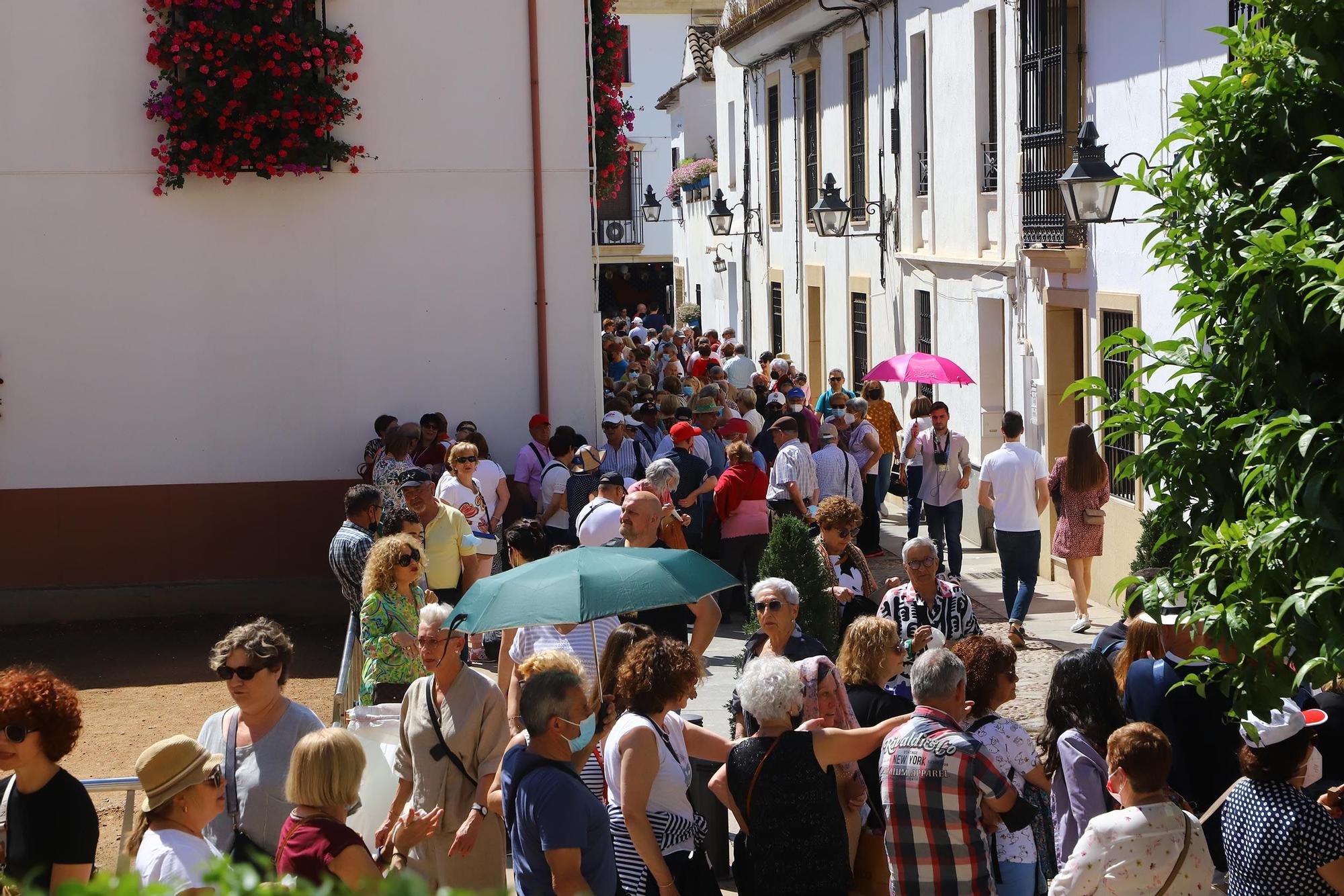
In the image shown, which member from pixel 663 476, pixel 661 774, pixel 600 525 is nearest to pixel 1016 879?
pixel 661 774

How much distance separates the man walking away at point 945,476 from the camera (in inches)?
535

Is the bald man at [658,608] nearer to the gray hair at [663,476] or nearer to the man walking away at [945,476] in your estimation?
the gray hair at [663,476]

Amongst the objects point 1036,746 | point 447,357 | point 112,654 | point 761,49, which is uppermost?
point 761,49

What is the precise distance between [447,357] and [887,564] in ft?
15.9

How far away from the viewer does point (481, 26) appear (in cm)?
1302

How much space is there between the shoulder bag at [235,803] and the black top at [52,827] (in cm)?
54

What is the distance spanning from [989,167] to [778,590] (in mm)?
11427

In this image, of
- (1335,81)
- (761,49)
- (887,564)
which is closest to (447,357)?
(887,564)

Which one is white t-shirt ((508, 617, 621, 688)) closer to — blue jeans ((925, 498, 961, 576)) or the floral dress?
the floral dress

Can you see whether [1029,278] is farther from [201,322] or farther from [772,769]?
[772,769]

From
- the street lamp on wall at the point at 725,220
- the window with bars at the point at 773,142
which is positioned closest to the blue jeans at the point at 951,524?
the window with bars at the point at 773,142

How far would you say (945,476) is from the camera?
13641mm

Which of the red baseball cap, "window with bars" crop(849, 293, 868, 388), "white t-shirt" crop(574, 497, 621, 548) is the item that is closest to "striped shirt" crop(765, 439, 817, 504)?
the red baseball cap

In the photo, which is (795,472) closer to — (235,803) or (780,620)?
(780,620)
